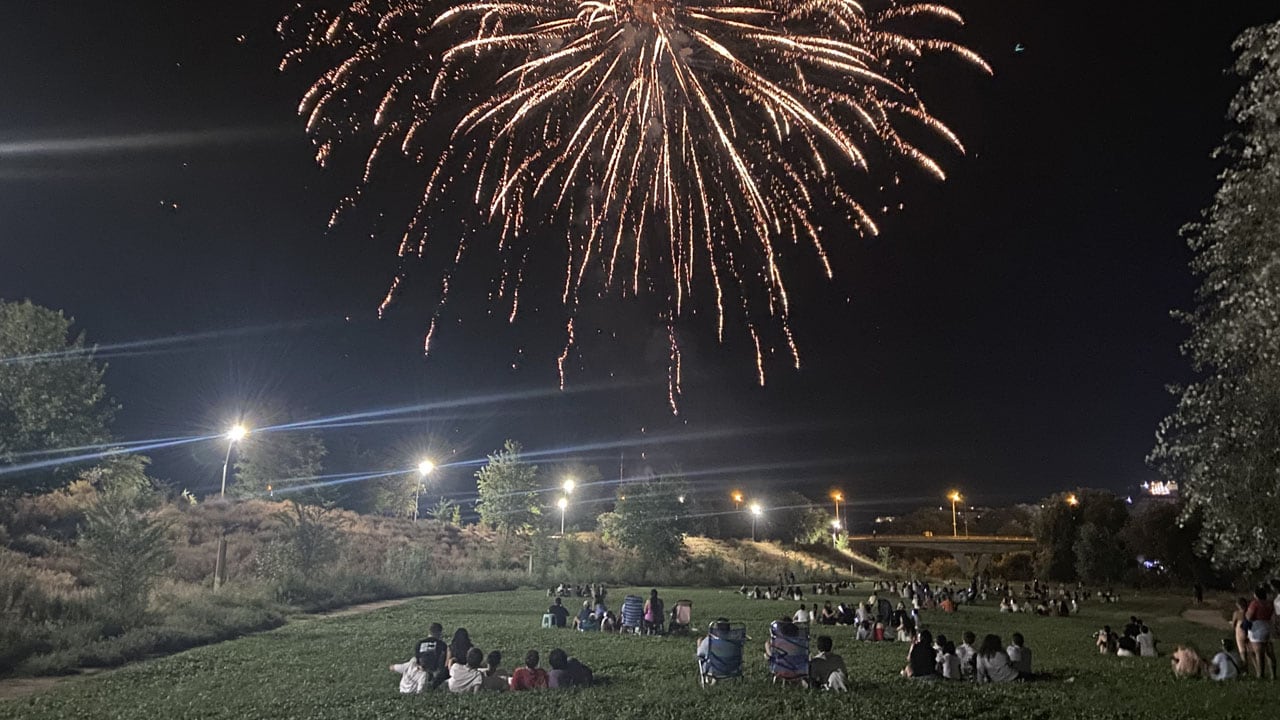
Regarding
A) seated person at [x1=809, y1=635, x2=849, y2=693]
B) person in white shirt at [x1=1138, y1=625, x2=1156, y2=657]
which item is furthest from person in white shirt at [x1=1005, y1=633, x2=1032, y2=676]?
person in white shirt at [x1=1138, y1=625, x2=1156, y2=657]

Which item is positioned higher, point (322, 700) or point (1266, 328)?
point (1266, 328)

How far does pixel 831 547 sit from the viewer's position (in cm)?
9156

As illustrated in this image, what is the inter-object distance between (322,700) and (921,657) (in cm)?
1054

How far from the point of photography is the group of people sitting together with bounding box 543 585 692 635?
22891 millimetres

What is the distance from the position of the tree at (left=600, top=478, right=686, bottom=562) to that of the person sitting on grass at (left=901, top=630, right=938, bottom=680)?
1613 inches

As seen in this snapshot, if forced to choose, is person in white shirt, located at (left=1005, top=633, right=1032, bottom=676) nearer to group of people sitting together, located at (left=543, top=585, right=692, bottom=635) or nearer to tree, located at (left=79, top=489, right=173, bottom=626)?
group of people sitting together, located at (left=543, top=585, right=692, bottom=635)

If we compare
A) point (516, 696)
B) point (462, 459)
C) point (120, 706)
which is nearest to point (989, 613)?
point (516, 696)

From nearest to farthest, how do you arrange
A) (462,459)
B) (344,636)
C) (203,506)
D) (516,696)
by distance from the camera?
(516,696) → (344,636) → (203,506) → (462,459)

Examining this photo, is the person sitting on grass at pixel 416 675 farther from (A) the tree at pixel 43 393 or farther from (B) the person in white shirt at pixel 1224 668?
(A) the tree at pixel 43 393

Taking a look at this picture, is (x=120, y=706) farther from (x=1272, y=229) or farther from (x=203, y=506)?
(x=203, y=506)

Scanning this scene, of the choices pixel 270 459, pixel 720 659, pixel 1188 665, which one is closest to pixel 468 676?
pixel 720 659

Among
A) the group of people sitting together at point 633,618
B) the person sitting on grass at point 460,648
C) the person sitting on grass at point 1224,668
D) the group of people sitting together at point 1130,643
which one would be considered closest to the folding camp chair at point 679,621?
the group of people sitting together at point 633,618

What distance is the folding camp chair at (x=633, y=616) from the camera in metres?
22.9

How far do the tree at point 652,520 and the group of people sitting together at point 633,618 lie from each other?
31118 millimetres
